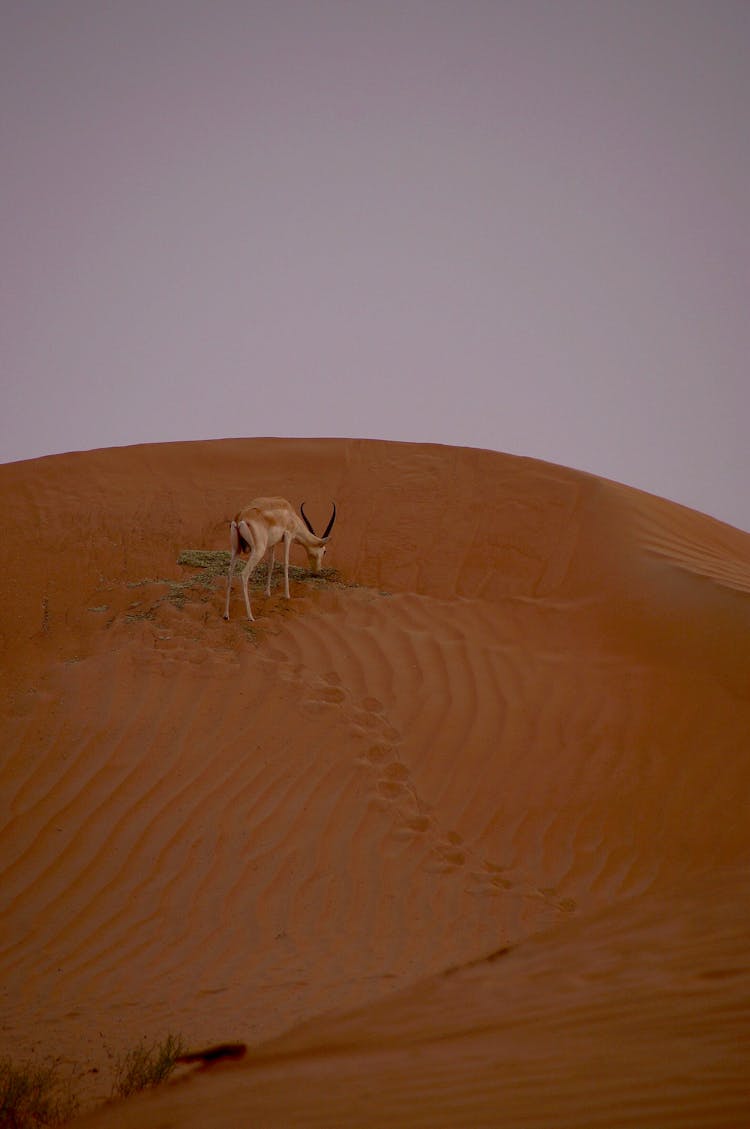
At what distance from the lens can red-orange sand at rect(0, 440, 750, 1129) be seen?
3.23 meters

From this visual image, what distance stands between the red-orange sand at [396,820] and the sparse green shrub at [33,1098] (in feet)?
0.42

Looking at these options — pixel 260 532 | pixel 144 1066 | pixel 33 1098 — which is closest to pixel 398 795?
pixel 144 1066

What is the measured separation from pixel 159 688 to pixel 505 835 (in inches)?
146

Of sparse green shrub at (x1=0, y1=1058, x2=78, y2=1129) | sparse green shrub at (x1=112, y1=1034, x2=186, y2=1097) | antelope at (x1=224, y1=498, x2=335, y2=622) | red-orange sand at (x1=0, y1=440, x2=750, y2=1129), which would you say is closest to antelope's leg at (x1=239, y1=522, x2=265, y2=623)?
antelope at (x1=224, y1=498, x2=335, y2=622)

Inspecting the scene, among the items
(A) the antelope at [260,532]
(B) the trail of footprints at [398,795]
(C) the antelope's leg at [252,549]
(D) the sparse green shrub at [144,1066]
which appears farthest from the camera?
(A) the antelope at [260,532]

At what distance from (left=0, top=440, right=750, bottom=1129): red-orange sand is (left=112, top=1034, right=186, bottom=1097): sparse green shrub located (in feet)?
0.31

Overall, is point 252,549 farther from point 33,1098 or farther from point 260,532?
point 33,1098

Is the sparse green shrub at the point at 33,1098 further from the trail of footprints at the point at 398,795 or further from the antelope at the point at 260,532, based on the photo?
the antelope at the point at 260,532

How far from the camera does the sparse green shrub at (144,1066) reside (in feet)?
11.7

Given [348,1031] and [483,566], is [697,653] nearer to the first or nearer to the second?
[483,566]

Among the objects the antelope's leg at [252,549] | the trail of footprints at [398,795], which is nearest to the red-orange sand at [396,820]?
the trail of footprints at [398,795]

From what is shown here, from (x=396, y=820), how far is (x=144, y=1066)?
138 inches

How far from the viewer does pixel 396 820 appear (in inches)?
275

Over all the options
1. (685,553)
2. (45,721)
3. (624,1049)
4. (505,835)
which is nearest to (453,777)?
(505,835)
